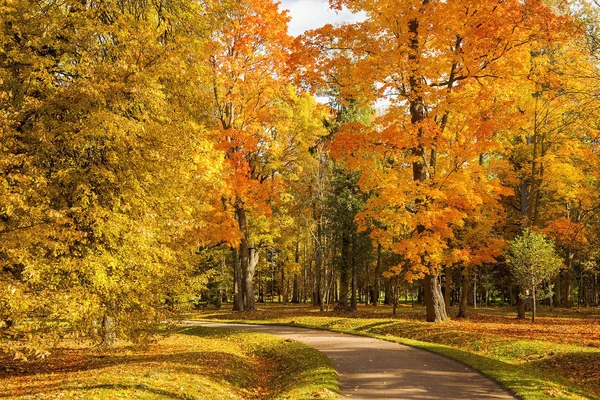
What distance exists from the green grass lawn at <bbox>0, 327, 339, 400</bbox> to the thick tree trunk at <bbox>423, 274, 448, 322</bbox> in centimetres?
689

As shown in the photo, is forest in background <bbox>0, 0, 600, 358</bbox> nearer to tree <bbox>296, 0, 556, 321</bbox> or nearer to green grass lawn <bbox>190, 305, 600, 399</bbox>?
tree <bbox>296, 0, 556, 321</bbox>

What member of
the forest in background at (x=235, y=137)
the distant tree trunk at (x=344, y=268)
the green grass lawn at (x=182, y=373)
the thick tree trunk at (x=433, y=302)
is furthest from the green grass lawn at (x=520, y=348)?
the distant tree trunk at (x=344, y=268)

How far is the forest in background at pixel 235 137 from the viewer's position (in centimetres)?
909

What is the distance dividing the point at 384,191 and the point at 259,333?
26.3 ft

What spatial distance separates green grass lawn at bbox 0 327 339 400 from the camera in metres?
9.16

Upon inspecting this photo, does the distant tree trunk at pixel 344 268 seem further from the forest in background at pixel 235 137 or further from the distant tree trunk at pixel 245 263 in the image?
the distant tree trunk at pixel 245 263

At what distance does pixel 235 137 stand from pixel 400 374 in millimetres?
16491

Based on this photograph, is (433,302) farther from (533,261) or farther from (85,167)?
(85,167)

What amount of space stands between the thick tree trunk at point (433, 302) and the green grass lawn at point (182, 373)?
271 inches

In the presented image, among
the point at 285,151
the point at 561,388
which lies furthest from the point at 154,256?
the point at 285,151

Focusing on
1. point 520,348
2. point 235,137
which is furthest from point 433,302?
point 235,137

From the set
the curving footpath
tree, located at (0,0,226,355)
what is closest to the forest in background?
tree, located at (0,0,226,355)

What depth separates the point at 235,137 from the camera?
24094mm

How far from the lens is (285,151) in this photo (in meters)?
27.8
